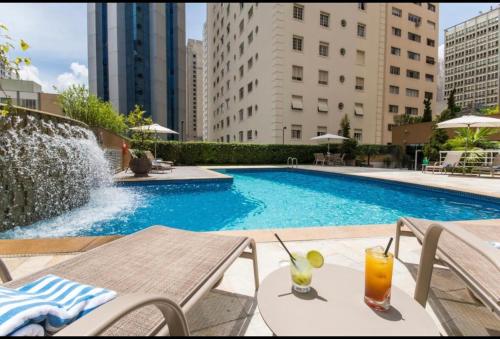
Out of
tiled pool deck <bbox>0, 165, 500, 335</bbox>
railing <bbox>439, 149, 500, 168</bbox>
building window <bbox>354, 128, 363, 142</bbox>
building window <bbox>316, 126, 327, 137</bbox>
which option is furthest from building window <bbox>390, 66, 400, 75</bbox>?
tiled pool deck <bbox>0, 165, 500, 335</bbox>

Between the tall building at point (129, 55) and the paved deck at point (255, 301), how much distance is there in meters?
47.7

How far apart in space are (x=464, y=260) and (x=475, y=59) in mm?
119791

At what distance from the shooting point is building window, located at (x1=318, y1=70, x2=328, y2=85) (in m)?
21.5

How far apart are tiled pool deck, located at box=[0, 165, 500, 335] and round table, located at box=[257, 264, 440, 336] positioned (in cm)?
56

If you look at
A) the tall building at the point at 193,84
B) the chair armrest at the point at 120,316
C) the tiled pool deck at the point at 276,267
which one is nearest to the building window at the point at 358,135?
the tiled pool deck at the point at 276,267

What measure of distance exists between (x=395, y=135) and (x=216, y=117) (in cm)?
2439

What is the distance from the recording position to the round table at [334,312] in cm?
112

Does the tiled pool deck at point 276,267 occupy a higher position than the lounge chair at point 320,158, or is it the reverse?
the lounge chair at point 320,158

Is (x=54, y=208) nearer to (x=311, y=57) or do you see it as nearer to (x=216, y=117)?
(x=311, y=57)

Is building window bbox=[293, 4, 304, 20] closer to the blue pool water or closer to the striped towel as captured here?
the blue pool water

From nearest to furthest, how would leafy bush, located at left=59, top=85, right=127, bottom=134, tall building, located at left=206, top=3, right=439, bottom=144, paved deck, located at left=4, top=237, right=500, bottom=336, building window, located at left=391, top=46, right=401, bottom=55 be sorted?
1. paved deck, located at left=4, top=237, right=500, bottom=336
2. leafy bush, located at left=59, top=85, right=127, bottom=134
3. tall building, located at left=206, top=3, right=439, bottom=144
4. building window, located at left=391, top=46, right=401, bottom=55

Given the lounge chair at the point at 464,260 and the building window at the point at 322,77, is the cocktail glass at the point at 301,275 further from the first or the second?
the building window at the point at 322,77

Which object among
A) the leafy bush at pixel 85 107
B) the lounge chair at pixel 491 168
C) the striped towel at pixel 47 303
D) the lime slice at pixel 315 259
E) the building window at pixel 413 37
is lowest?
the striped towel at pixel 47 303

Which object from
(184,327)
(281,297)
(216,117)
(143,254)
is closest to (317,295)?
(281,297)
